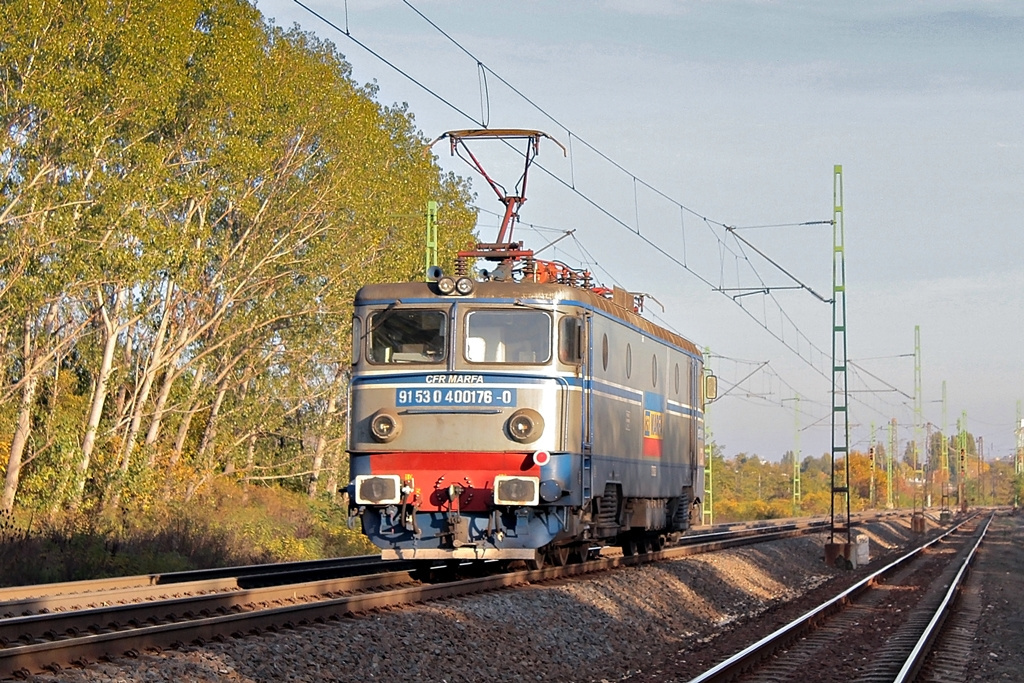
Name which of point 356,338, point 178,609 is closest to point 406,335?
point 356,338

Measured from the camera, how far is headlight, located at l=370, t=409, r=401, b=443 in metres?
16.5

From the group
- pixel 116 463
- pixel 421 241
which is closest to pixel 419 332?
pixel 116 463

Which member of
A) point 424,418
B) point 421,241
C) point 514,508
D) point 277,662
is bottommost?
point 277,662

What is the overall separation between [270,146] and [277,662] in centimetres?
2238

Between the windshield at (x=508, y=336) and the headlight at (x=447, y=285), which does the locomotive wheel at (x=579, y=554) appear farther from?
the headlight at (x=447, y=285)

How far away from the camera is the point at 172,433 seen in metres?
36.4

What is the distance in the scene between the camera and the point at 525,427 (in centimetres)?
1620

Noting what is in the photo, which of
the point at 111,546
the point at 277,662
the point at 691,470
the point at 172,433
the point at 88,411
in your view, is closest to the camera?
the point at 277,662

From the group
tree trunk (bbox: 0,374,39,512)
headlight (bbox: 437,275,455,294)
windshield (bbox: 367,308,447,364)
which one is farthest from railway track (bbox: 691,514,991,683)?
tree trunk (bbox: 0,374,39,512)

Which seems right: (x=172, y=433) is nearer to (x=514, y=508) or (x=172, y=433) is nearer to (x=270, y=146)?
(x=270, y=146)

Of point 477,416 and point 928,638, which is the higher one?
point 477,416

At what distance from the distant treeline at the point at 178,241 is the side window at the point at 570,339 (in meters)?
11.4

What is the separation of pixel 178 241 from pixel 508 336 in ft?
40.0

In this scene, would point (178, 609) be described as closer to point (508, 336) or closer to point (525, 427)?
point (525, 427)
